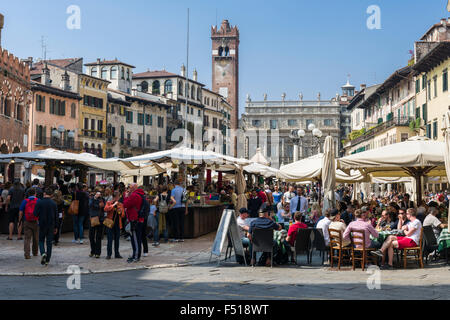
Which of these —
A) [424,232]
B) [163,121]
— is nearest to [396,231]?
[424,232]

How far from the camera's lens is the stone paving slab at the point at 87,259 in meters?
11.5

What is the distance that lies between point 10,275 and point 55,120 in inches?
1810

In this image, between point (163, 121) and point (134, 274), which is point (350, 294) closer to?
point (134, 274)

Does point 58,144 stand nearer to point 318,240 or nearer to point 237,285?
point 318,240

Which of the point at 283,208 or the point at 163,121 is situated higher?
the point at 163,121

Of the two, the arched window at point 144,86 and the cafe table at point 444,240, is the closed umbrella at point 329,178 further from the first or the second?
the arched window at point 144,86

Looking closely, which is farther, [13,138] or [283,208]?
[13,138]

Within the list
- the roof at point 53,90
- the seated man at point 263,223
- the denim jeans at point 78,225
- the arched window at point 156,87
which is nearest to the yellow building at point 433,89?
the denim jeans at point 78,225

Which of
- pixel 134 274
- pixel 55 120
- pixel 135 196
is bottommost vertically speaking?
pixel 134 274

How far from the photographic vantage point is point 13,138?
32.4 meters

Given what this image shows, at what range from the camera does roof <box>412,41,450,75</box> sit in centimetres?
3475

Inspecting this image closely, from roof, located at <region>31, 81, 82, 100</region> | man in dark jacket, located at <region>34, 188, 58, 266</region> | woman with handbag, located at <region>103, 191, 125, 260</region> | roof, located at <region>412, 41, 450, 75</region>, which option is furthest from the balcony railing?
man in dark jacket, located at <region>34, 188, 58, 266</region>

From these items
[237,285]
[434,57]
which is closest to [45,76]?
[434,57]

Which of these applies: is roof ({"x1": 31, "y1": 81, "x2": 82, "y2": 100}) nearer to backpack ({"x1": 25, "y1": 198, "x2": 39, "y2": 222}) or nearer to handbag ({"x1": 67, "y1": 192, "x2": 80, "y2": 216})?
handbag ({"x1": 67, "y1": 192, "x2": 80, "y2": 216})
